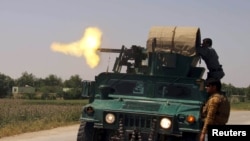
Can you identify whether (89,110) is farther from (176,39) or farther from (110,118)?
(176,39)

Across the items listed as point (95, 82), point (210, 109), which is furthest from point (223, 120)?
point (95, 82)

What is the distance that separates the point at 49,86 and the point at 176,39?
103758mm

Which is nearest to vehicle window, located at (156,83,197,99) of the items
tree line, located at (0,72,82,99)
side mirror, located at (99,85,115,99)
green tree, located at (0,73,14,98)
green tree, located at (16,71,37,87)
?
side mirror, located at (99,85,115,99)

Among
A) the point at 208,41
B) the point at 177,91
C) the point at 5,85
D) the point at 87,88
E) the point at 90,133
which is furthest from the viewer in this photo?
the point at 5,85

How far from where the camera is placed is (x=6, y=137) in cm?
1310

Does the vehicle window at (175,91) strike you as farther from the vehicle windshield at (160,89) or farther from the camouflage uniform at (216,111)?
the camouflage uniform at (216,111)

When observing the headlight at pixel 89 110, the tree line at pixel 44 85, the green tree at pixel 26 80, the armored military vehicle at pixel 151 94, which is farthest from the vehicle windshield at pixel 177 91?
the green tree at pixel 26 80

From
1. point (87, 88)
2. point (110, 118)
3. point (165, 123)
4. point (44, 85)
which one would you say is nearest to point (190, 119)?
point (165, 123)

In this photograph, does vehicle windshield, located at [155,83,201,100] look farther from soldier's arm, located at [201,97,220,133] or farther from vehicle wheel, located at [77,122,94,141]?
soldier's arm, located at [201,97,220,133]

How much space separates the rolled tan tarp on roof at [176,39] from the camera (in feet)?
33.0

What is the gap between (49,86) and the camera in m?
112

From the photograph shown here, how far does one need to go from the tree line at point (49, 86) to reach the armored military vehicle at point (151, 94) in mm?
72585

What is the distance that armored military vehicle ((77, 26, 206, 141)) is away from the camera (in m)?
7.68

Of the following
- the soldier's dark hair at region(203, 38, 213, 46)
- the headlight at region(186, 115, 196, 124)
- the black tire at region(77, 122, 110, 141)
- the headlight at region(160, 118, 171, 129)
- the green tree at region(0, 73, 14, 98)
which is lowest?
the black tire at region(77, 122, 110, 141)
